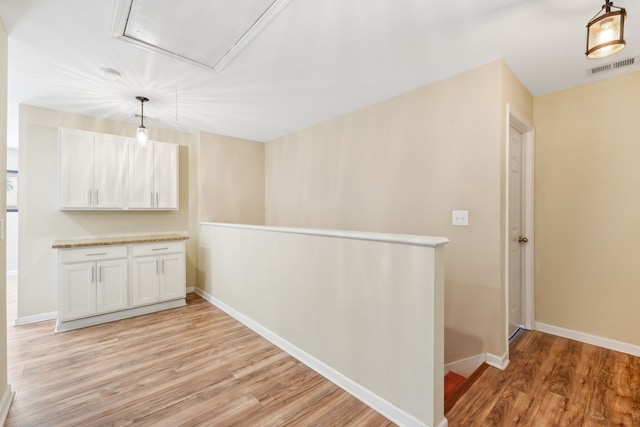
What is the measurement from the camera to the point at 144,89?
2.74 metres

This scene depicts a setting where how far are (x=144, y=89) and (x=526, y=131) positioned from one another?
3.92 meters

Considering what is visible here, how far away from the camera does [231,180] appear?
4.45 metres

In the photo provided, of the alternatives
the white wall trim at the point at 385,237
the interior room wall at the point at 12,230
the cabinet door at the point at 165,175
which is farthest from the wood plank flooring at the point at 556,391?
the interior room wall at the point at 12,230

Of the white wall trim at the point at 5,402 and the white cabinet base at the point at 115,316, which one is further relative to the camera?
the white cabinet base at the point at 115,316

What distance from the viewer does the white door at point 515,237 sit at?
8.81 feet

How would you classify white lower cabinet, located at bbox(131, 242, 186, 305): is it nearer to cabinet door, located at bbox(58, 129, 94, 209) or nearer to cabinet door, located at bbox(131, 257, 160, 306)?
cabinet door, located at bbox(131, 257, 160, 306)

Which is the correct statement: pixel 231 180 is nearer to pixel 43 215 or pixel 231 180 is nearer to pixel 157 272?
pixel 157 272

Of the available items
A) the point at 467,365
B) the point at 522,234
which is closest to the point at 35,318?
the point at 467,365

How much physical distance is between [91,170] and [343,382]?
3690 mm

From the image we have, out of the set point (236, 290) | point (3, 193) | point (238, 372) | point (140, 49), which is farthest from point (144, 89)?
point (238, 372)

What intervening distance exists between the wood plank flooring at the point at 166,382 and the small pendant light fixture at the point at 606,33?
2.35 meters

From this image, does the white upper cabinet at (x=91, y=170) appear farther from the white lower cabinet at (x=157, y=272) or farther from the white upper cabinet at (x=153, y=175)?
the white lower cabinet at (x=157, y=272)

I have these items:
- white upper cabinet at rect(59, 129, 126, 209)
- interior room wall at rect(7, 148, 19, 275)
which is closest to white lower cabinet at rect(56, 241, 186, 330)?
white upper cabinet at rect(59, 129, 126, 209)

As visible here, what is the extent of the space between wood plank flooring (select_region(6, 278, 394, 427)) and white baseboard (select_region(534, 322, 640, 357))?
7.31ft
